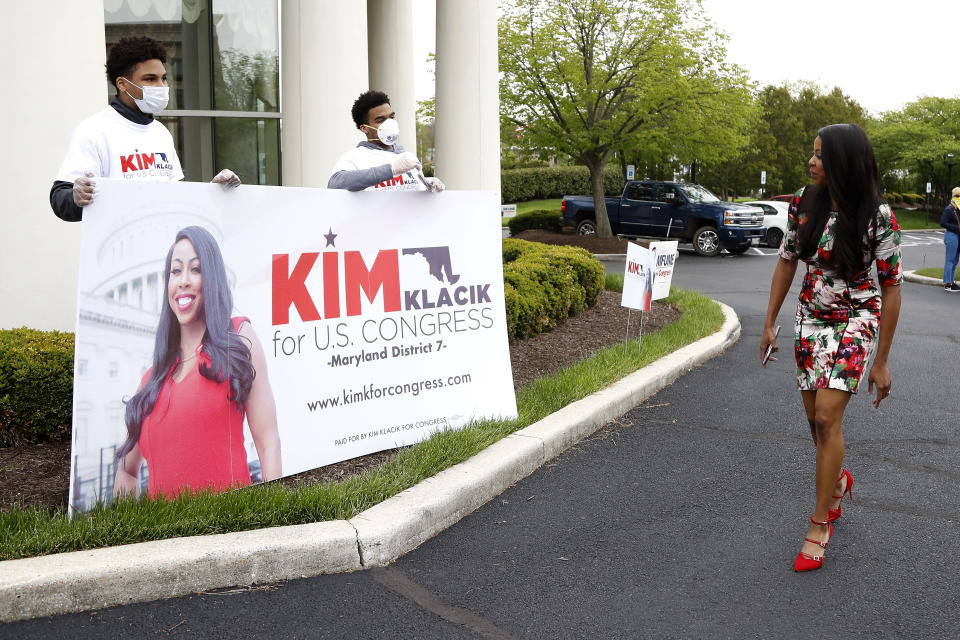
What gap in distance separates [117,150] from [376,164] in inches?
62.9

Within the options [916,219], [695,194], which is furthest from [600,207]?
[916,219]

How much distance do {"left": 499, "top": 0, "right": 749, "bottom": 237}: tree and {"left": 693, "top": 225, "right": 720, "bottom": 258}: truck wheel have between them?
2246 mm

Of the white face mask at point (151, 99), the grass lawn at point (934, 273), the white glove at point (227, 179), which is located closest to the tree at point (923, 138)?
the grass lawn at point (934, 273)

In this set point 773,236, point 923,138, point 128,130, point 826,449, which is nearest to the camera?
point 826,449

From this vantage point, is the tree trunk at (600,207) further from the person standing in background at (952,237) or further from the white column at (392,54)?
the white column at (392,54)

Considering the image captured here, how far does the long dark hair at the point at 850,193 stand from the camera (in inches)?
160

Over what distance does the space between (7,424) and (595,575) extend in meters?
3.36

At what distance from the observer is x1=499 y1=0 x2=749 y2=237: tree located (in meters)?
24.6

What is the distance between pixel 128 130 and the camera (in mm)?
4559

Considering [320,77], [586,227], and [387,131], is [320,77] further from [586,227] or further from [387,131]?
[586,227]

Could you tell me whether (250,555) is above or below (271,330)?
below

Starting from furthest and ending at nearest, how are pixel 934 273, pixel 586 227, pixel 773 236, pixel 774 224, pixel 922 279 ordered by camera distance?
pixel 773 236 < pixel 774 224 < pixel 586 227 < pixel 934 273 < pixel 922 279

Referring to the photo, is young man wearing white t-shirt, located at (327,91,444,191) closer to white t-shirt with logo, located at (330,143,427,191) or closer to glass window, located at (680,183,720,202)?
white t-shirt with logo, located at (330,143,427,191)

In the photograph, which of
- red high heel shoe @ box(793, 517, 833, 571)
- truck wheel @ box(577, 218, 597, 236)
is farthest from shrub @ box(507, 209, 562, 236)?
red high heel shoe @ box(793, 517, 833, 571)
